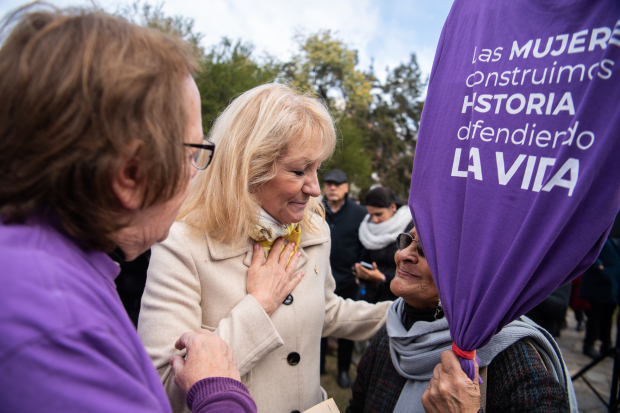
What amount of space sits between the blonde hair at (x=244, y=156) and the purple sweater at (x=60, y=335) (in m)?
0.90

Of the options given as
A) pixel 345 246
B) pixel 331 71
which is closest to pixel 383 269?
pixel 345 246

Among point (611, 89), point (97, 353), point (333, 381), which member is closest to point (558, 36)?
point (611, 89)

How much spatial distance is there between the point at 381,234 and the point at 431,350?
121 inches

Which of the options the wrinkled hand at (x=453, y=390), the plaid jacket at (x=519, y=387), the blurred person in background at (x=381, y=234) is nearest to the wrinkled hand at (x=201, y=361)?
the wrinkled hand at (x=453, y=390)

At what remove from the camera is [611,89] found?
0.92 meters

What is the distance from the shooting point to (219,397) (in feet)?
3.44

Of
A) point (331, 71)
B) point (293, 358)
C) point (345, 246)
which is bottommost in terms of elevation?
point (345, 246)

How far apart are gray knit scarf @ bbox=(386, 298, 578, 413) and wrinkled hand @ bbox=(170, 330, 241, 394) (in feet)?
2.61

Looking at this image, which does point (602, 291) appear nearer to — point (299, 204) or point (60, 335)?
point (299, 204)

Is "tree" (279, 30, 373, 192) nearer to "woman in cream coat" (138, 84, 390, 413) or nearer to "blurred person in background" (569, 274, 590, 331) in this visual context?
"blurred person in background" (569, 274, 590, 331)

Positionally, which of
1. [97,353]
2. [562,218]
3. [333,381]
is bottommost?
[333,381]

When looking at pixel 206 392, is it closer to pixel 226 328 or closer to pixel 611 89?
pixel 226 328

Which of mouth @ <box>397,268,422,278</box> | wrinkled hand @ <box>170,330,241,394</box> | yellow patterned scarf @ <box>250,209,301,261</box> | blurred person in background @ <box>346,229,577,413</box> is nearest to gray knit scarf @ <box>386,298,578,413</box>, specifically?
blurred person in background @ <box>346,229,577,413</box>

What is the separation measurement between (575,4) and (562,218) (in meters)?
0.57
